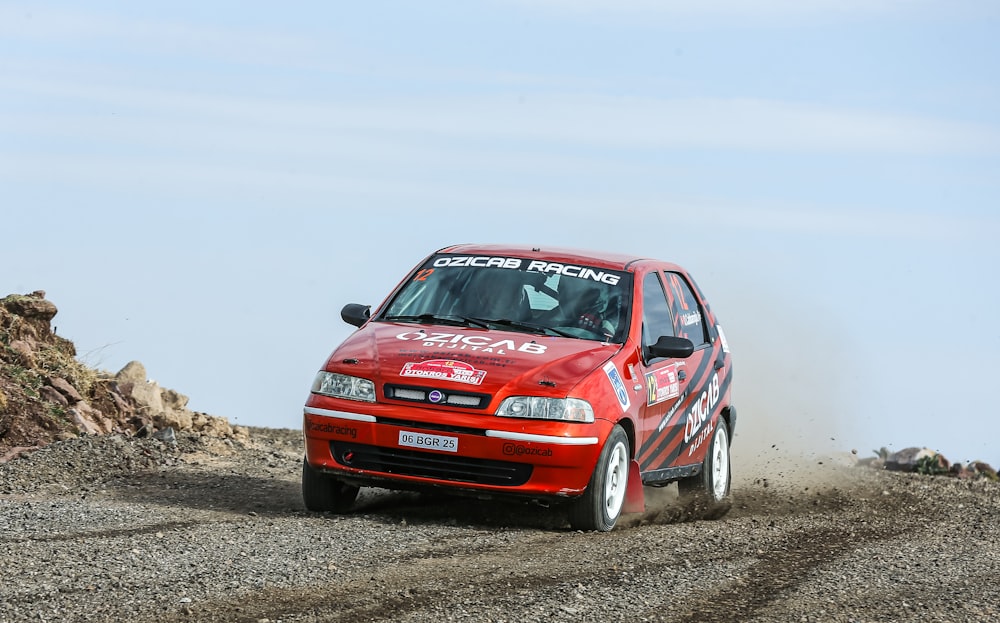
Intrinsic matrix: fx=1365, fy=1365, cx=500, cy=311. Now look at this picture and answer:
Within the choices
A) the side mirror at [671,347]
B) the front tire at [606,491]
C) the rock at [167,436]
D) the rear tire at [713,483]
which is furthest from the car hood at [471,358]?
the rock at [167,436]

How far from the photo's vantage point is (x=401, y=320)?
9.59 meters

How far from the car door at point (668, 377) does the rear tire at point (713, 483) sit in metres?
0.47

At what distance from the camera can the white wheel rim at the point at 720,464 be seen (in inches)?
444

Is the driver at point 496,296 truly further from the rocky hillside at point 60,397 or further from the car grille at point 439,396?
the rocky hillside at point 60,397

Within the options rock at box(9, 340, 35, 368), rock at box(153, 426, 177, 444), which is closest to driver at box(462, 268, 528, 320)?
rock at box(153, 426, 177, 444)

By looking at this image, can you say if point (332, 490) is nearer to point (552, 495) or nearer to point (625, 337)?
point (552, 495)

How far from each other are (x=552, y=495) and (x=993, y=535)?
3.34 metres

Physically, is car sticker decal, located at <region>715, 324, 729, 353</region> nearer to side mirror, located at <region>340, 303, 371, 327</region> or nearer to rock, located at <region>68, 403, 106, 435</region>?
side mirror, located at <region>340, 303, 371, 327</region>

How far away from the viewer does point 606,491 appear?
862 centimetres

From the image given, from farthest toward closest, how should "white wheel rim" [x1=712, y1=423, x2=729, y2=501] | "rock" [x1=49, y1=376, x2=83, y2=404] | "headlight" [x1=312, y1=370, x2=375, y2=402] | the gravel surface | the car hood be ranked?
"rock" [x1=49, y1=376, x2=83, y2=404]
"white wheel rim" [x1=712, y1=423, x2=729, y2=501]
"headlight" [x1=312, y1=370, x2=375, y2=402]
the car hood
the gravel surface

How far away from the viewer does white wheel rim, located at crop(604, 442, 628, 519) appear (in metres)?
8.66

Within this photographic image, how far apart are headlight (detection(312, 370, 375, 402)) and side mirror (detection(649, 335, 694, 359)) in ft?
6.81

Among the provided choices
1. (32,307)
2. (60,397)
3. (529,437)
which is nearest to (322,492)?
(529,437)

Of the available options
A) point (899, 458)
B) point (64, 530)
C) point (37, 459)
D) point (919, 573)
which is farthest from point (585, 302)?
point (899, 458)
